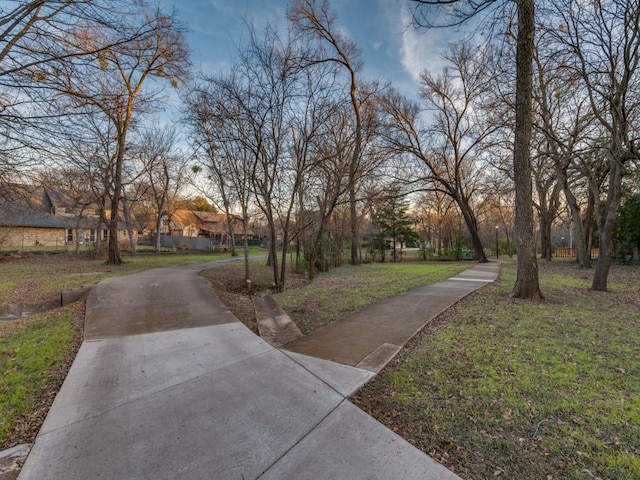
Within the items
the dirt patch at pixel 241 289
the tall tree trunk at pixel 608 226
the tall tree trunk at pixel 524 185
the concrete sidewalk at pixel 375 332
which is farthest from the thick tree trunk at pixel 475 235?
the concrete sidewalk at pixel 375 332

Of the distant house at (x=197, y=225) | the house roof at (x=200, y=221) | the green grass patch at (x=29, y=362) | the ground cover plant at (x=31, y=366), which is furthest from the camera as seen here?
the house roof at (x=200, y=221)

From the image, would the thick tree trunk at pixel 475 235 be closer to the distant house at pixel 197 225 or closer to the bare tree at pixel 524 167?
the bare tree at pixel 524 167

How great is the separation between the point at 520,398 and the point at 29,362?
4.98 metres

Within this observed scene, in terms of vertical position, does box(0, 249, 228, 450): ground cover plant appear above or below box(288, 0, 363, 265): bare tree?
below

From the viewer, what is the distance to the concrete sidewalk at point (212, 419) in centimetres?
176

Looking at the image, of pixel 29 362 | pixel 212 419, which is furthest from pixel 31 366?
pixel 212 419

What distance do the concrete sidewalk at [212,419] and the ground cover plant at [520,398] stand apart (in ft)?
0.91

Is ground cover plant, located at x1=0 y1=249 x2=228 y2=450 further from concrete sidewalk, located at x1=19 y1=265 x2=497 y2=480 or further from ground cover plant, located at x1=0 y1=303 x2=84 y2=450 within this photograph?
concrete sidewalk, located at x1=19 y1=265 x2=497 y2=480

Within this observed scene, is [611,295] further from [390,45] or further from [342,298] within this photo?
[390,45]

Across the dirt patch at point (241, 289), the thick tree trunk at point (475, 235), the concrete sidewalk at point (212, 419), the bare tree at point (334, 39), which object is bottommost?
the dirt patch at point (241, 289)

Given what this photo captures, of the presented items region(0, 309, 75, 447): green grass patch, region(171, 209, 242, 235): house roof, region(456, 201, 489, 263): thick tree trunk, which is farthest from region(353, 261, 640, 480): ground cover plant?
region(171, 209, 242, 235): house roof

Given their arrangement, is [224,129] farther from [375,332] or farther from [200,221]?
[200,221]

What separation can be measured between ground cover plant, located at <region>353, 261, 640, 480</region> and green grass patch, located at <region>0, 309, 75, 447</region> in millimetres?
2797

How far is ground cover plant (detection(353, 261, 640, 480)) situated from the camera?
1876 mm
